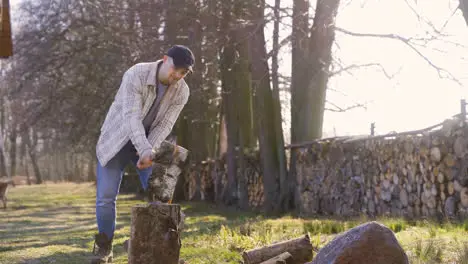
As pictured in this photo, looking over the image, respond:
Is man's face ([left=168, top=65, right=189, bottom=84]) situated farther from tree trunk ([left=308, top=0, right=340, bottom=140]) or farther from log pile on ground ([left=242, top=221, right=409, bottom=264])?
tree trunk ([left=308, top=0, right=340, bottom=140])

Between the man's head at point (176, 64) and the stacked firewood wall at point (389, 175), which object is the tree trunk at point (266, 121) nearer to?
the stacked firewood wall at point (389, 175)

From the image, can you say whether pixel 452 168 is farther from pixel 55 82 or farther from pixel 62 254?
pixel 55 82

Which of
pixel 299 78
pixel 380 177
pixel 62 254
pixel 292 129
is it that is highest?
pixel 299 78

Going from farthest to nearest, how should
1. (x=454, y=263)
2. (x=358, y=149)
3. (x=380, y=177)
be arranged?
(x=358, y=149)
(x=380, y=177)
(x=454, y=263)

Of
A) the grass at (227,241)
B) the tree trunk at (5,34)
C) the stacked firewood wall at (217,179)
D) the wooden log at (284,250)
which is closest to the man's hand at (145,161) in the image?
the wooden log at (284,250)

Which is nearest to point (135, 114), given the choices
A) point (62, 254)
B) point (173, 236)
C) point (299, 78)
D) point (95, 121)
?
point (173, 236)

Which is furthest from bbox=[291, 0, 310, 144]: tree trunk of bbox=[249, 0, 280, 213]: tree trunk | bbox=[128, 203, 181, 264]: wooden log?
bbox=[128, 203, 181, 264]: wooden log

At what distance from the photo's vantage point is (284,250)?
484 centimetres

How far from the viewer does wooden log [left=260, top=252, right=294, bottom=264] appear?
4.40 m

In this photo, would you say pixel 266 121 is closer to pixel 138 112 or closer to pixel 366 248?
pixel 138 112

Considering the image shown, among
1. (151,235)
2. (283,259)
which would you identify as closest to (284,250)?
(283,259)

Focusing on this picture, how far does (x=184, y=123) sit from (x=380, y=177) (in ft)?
32.0

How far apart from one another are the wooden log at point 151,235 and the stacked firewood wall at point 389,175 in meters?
4.24

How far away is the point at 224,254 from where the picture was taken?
554 cm
